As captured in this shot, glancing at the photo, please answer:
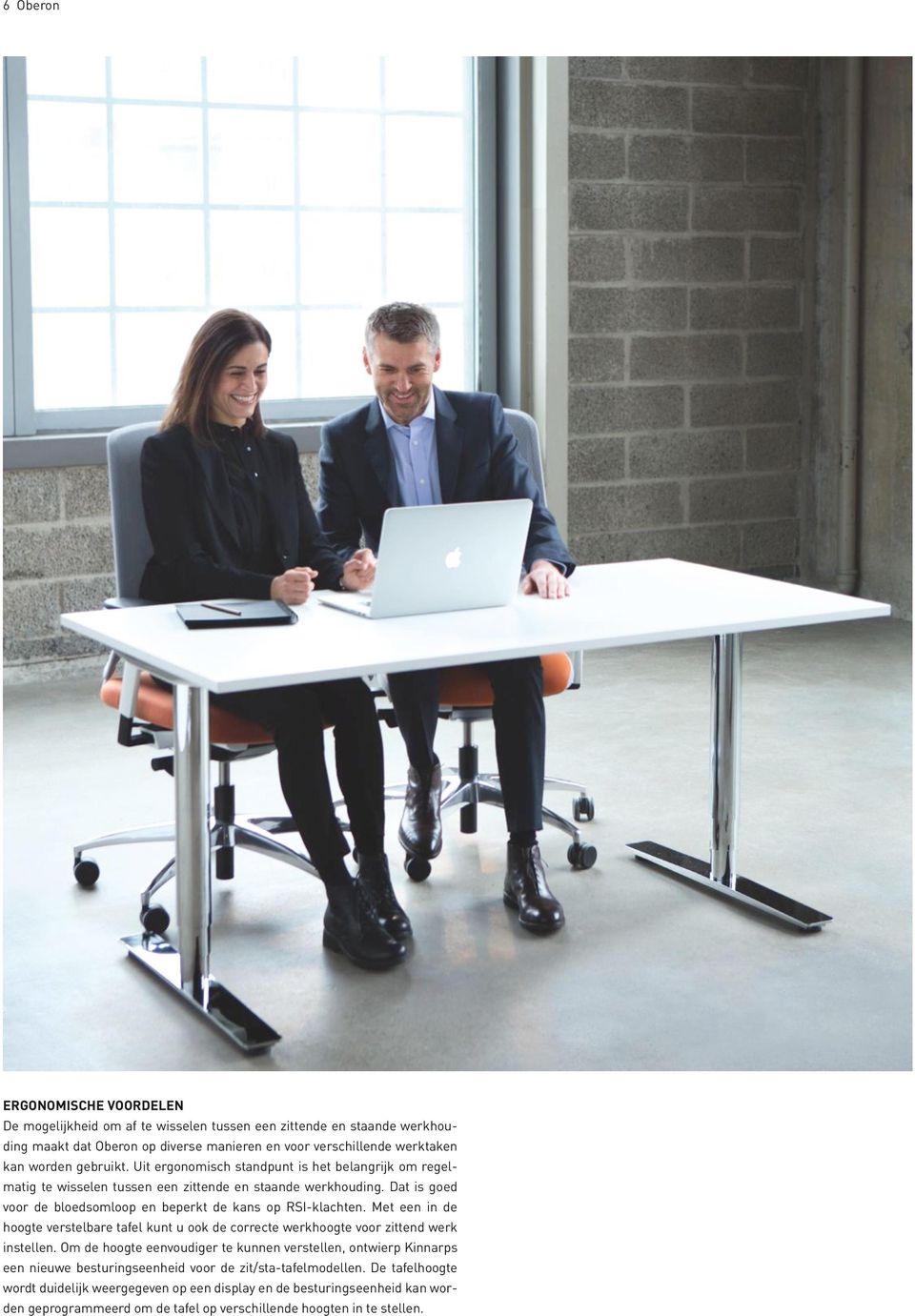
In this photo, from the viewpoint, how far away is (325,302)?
549 centimetres

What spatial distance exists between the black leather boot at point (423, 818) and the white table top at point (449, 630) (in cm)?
51

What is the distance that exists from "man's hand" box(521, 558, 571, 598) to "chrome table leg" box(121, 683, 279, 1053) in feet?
2.29

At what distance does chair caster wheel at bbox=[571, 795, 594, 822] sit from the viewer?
365 cm

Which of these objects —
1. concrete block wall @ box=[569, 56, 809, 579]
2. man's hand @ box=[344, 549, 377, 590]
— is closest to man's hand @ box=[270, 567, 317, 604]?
man's hand @ box=[344, 549, 377, 590]

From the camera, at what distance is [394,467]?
3.29 metres

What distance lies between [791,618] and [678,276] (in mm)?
3486

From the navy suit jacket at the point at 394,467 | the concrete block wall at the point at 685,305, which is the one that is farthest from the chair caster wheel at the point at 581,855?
the concrete block wall at the point at 685,305

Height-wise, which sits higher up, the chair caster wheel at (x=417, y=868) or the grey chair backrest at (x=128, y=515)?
the grey chair backrest at (x=128, y=515)

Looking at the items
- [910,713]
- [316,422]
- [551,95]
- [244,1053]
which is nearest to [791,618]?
[244,1053]

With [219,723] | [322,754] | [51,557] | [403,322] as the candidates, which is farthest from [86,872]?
[51,557]

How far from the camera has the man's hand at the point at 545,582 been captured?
295 centimetres

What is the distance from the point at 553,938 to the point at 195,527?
0.99 meters

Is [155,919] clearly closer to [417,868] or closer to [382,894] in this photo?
[382,894]

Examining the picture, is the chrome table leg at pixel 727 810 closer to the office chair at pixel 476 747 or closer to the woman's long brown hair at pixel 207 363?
the office chair at pixel 476 747
